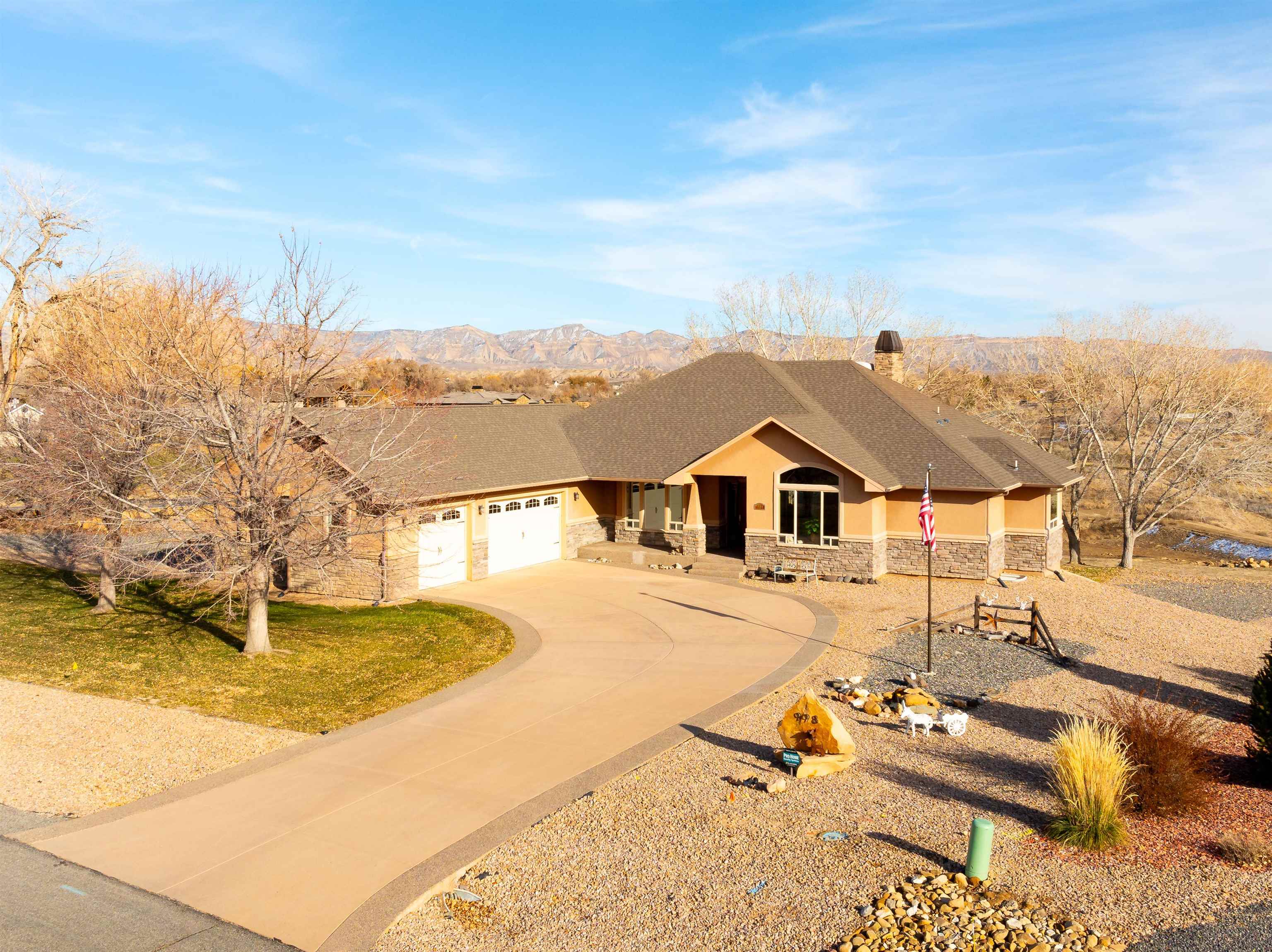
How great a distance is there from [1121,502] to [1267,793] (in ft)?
79.2

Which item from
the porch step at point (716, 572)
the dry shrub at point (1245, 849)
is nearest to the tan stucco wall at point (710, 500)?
the porch step at point (716, 572)

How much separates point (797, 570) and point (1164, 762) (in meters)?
15.7

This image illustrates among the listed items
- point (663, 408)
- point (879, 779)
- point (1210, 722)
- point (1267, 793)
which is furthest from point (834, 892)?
point (663, 408)

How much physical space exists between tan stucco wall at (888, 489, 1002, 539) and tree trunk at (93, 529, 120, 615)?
20.4 meters

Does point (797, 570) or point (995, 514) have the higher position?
point (995, 514)

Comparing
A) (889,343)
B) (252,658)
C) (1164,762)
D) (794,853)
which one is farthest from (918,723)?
(889,343)

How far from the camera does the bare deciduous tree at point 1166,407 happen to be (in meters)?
31.3

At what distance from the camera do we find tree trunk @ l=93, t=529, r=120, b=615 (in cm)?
2009

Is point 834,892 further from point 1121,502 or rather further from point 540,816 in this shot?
point 1121,502

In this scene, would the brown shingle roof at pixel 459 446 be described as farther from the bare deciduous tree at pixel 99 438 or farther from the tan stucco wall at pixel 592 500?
the bare deciduous tree at pixel 99 438

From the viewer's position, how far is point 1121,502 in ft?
106

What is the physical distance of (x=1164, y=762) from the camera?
9.93m

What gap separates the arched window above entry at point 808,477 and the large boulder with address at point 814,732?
1459 cm

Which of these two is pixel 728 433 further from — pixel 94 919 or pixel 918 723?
pixel 94 919
